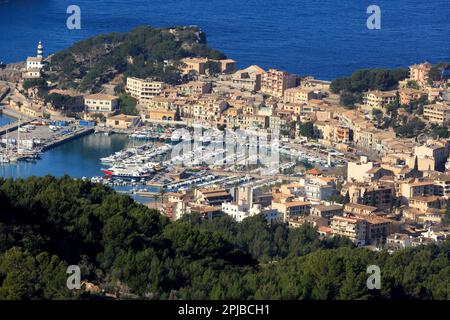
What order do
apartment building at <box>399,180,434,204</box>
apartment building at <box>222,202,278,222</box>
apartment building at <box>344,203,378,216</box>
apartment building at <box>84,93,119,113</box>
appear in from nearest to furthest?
apartment building at <box>222,202,278,222</box> → apartment building at <box>344,203,378,216</box> → apartment building at <box>399,180,434,204</box> → apartment building at <box>84,93,119,113</box>

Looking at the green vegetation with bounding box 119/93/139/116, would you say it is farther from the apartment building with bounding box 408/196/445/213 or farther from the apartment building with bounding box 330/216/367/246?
the apartment building with bounding box 330/216/367/246

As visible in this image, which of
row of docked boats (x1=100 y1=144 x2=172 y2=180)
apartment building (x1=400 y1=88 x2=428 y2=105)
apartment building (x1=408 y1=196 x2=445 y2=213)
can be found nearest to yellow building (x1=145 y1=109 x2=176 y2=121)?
row of docked boats (x1=100 y1=144 x2=172 y2=180)

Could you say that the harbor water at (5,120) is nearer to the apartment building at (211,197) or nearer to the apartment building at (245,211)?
the apartment building at (211,197)

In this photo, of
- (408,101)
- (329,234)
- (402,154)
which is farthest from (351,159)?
(329,234)

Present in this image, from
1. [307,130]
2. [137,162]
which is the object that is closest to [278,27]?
[307,130]

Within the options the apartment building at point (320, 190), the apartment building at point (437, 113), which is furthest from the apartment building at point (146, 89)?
the apartment building at point (320, 190)

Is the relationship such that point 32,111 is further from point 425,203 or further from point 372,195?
point 425,203
